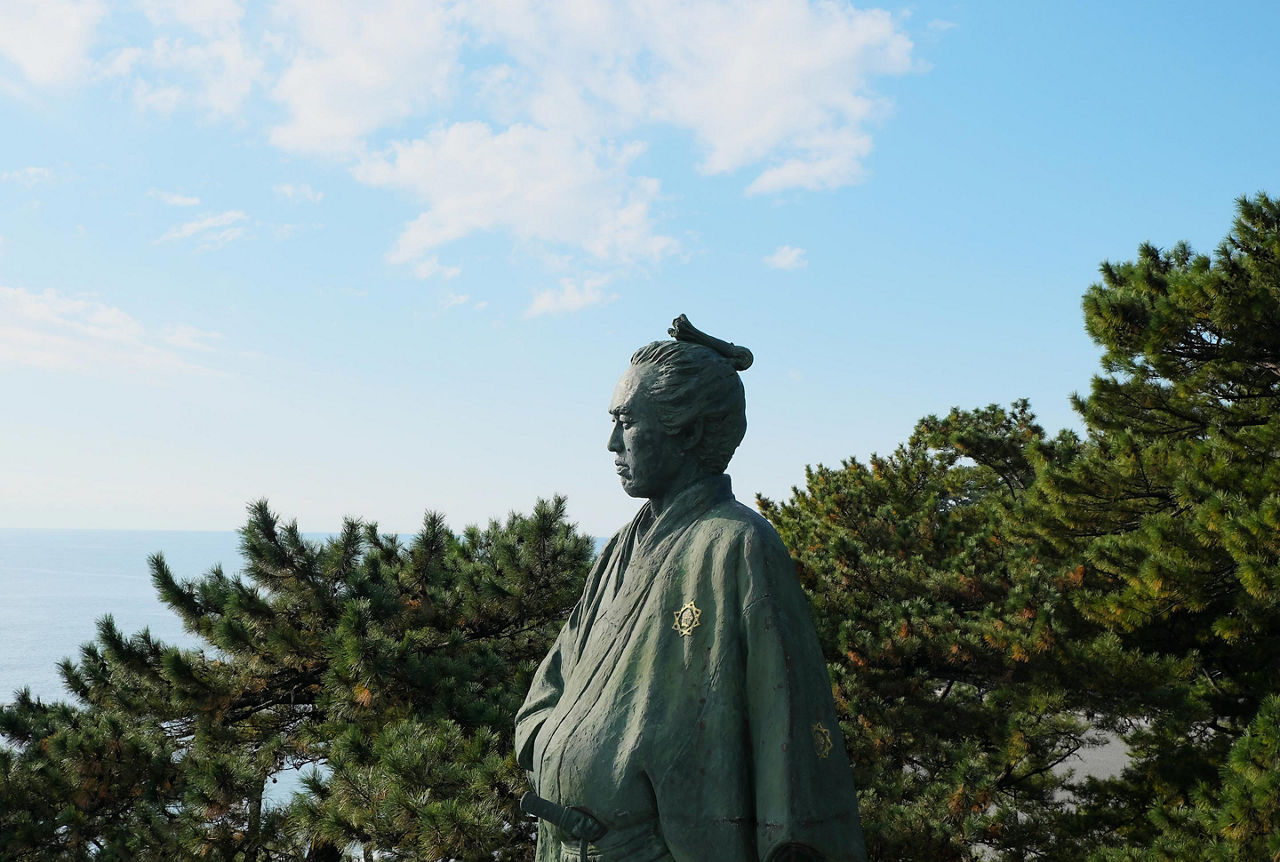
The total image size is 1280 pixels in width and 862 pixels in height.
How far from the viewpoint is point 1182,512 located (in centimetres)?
779

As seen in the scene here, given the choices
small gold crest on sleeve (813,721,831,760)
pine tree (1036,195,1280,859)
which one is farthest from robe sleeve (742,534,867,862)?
pine tree (1036,195,1280,859)

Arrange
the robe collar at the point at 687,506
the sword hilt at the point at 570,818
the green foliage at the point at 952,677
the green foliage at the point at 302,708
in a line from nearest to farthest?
the sword hilt at the point at 570,818 < the robe collar at the point at 687,506 < the green foliage at the point at 302,708 < the green foliage at the point at 952,677

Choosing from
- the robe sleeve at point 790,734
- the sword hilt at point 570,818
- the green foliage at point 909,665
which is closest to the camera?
the robe sleeve at point 790,734

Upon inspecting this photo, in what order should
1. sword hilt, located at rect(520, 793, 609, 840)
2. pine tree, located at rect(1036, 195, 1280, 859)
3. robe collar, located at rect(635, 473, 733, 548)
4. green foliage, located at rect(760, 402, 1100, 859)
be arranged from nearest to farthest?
1. sword hilt, located at rect(520, 793, 609, 840)
2. robe collar, located at rect(635, 473, 733, 548)
3. pine tree, located at rect(1036, 195, 1280, 859)
4. green foliage, located at rect(760, 402, 1100, 859)

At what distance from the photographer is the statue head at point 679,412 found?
2363 mm

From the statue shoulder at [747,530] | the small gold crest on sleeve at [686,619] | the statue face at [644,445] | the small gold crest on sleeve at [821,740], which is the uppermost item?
the statue face at [644,445]

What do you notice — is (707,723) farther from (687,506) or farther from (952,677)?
(952,677)

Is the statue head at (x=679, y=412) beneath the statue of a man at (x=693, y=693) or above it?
above

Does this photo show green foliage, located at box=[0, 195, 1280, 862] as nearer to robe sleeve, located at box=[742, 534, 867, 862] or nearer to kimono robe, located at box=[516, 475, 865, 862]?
kimono robe, located at box=[516, 475, 865, 862]

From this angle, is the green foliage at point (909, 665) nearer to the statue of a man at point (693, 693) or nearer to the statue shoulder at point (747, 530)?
the statue of a man at point (693, 693)

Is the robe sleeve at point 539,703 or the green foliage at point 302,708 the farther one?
the green foliage at point 302,708

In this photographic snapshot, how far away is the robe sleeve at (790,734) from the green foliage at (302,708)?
3.12m

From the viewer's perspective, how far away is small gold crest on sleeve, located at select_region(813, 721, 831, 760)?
200cm

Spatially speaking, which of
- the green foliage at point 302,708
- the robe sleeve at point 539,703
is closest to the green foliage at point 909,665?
the green foliage at point 302,708
